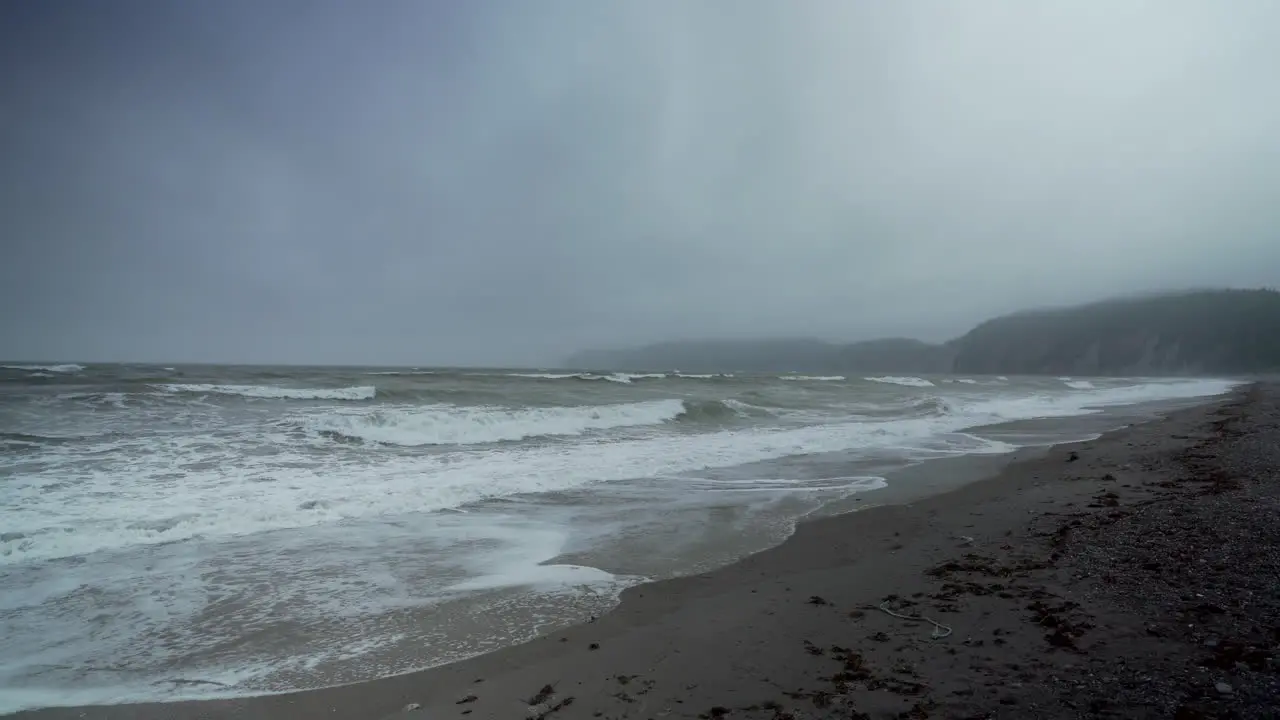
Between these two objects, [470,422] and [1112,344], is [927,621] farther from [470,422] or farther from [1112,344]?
[1112,344]

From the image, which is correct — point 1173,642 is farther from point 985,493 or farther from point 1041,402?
point 1041,402

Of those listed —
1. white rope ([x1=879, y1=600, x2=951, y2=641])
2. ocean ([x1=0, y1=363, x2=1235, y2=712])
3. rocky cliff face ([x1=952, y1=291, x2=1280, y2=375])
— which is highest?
rocky cliff face ([x1=952, y1=291, x2=1280, y2=375])

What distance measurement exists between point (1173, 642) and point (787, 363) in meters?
174

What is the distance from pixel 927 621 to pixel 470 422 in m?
15.2

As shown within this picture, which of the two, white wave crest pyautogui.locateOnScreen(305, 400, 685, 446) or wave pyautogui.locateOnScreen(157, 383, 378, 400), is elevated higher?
wave pyautogui.locateOnScreen(157, 383, 378, 400)

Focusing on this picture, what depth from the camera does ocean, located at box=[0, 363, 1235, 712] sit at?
4277 mm

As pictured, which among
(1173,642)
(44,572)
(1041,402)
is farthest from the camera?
(1041,402)

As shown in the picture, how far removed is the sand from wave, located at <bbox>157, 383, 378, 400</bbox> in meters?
22.2

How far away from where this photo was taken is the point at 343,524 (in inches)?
303

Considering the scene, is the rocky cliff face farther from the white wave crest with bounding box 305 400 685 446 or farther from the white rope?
the white rope

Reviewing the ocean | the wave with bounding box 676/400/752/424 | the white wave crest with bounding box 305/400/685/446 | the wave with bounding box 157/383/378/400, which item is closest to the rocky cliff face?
the wave with bounding box 676/400/752/424

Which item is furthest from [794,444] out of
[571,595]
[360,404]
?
[360,404]

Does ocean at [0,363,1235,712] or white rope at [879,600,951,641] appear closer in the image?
white rope at [879,600,951,641]

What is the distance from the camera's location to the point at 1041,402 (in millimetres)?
30781
